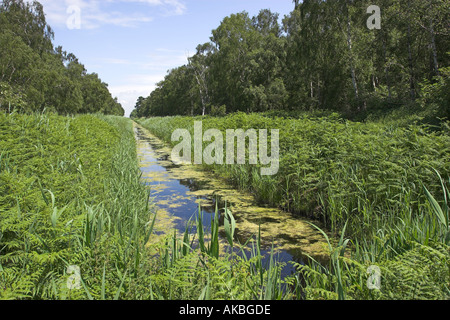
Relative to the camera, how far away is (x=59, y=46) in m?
50.7

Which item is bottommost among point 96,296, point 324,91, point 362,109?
point 96,296

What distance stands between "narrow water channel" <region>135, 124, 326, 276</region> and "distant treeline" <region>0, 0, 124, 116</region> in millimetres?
8198

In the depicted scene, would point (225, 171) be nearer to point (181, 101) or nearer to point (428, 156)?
point (428, 156)

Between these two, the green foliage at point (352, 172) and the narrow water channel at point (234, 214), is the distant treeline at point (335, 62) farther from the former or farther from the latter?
the narrow water channel at point (234, 214)

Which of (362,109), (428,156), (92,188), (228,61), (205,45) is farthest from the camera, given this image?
(205,45)

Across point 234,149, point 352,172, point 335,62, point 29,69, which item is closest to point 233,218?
point 352,172

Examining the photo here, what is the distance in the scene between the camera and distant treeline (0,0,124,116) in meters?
20.5

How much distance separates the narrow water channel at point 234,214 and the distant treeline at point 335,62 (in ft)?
23.9

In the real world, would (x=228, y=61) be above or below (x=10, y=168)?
above

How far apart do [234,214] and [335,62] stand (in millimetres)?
19023

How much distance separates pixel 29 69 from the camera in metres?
22.4

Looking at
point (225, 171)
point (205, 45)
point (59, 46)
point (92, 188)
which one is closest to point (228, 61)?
point (205, 45)

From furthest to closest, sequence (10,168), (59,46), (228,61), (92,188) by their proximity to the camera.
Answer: (59,46), (228,61), (92,188), (10,168)
